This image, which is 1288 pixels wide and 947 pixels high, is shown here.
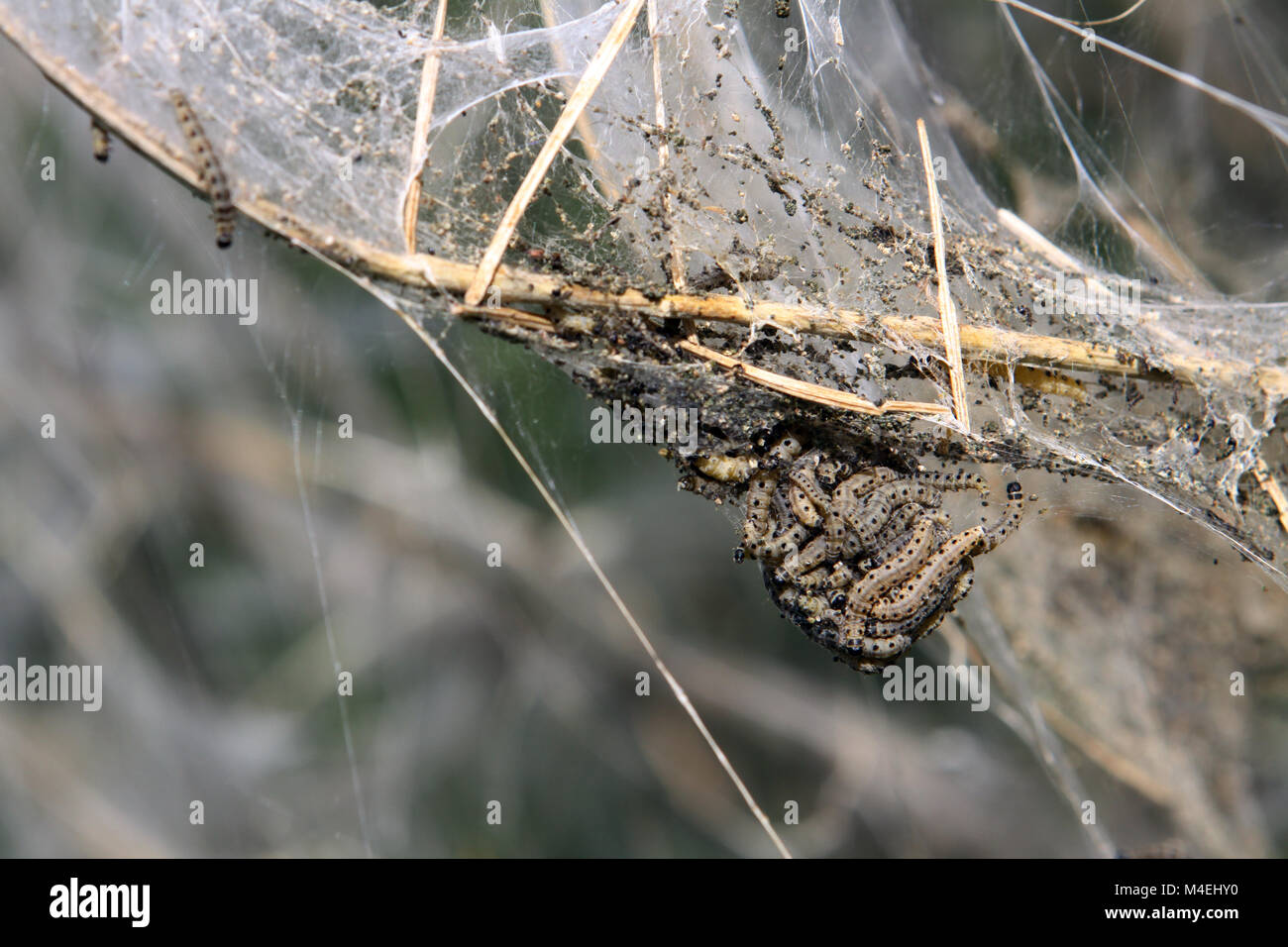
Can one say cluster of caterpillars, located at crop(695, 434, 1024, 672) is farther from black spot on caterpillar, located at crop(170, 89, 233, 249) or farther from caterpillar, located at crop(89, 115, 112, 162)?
caterpillar, located at crop(89, 115, 112, 162)

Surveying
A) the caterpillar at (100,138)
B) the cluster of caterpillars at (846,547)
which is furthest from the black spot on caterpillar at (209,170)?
the cluster of caterpillars at (846,547)

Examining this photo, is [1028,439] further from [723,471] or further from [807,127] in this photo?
[807,127]

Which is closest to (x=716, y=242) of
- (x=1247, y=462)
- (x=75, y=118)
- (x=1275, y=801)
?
(x=1247, y=462)

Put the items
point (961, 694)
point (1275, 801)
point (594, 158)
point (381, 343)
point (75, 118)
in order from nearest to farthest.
Answer: point (594, 158) < point (75, 118) < point (381, 343) < point (1275, 801) < point (961, 694)

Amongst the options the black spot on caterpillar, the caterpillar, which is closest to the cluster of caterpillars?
the black spot on caterpillar

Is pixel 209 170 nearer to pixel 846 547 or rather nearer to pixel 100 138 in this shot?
pixel 100 138

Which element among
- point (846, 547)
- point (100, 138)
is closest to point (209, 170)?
point (100, 138)
